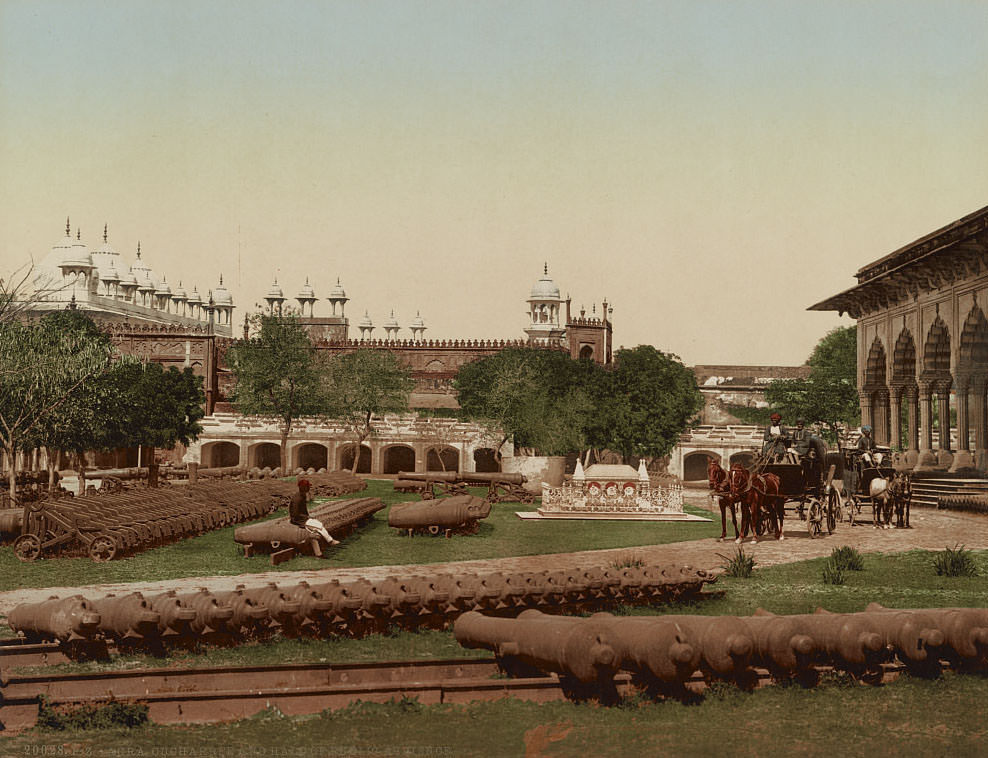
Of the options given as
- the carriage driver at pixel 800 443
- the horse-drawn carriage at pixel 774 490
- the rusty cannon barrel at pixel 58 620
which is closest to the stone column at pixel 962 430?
the horse-drawn carriage at pixel 774 490

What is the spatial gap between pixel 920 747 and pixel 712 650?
1.49 m

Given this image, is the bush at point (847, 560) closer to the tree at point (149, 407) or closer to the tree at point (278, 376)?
the tree at point (149, 407)

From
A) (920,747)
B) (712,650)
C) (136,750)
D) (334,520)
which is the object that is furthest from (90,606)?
(334,520)

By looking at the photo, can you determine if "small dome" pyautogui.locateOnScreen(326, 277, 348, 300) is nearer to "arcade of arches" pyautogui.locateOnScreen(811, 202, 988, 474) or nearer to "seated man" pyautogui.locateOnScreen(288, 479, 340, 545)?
"arcade of arches" pyautogui.locateOnScreen(811, 202, 988, 474)

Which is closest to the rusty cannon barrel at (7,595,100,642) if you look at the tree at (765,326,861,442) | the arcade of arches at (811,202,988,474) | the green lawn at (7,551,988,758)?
the green lawn at (7,551,988,758)

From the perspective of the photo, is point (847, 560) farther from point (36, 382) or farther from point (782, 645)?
point (36, 382)

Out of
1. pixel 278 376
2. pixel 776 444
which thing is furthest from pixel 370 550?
pixel 278 376

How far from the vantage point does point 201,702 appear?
7.16 meters

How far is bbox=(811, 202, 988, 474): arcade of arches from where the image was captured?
2742cm

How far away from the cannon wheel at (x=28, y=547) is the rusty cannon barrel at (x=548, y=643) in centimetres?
1032

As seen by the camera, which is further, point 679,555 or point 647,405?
point 647,405

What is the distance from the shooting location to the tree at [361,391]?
4912cm

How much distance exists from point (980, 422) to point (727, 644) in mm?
24180

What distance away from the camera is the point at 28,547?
1589cm
